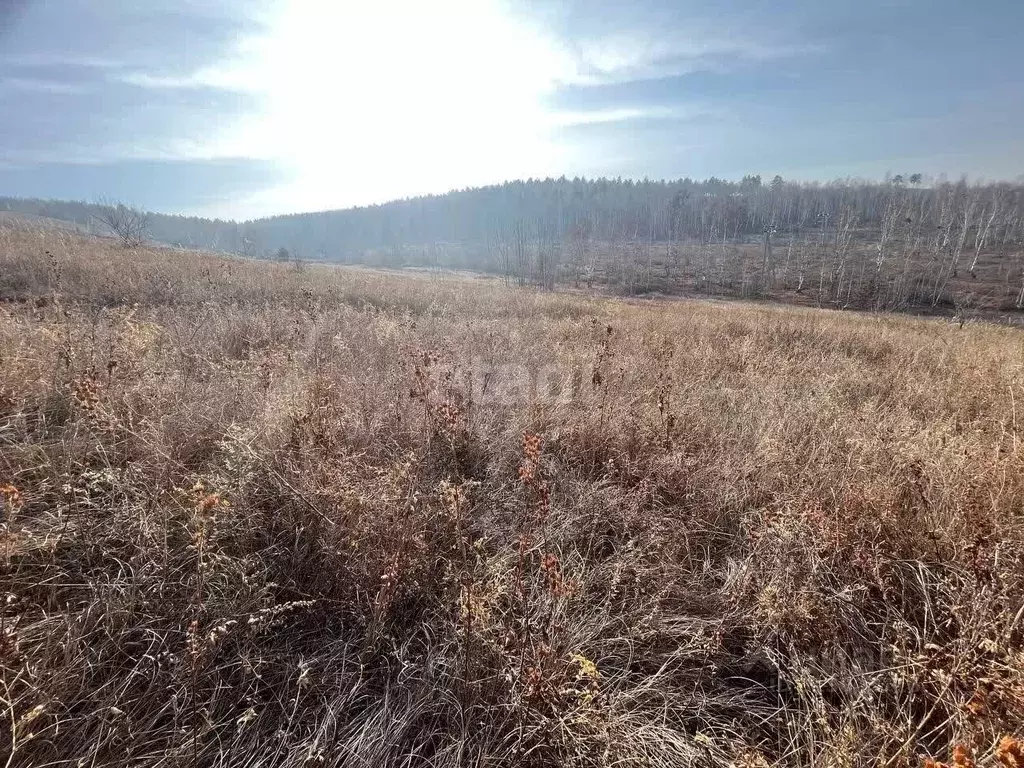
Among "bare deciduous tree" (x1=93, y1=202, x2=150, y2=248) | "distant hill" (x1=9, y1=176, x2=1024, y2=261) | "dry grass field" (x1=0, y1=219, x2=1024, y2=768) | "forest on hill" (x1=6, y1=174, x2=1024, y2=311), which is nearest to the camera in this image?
"dry grass field" (x1=0, y1=219, x2=1024, y2=768)

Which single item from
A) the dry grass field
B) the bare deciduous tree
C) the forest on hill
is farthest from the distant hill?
the dry grass field

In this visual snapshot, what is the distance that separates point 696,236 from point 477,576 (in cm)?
9946

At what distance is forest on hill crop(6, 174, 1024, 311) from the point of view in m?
50.2

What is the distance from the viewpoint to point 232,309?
6.31m

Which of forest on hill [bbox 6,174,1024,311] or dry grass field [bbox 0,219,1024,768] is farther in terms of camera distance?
forest on hill [bbox 6,174,1024,311]

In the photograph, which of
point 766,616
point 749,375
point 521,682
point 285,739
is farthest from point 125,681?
point 749,375

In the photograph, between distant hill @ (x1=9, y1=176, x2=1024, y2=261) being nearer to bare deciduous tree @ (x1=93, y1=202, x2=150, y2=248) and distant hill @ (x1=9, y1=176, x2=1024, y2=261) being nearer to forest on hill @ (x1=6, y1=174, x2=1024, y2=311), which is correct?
forest on hill @ (x1=6, y1=174, x2=1024, y2=311)

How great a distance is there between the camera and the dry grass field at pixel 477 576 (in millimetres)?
1320

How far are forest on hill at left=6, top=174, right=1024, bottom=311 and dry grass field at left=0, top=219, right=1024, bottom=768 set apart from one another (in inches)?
1037

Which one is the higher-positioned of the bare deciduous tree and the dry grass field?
the bare deciduous tree

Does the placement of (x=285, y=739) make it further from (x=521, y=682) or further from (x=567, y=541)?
(x=567, y=541)

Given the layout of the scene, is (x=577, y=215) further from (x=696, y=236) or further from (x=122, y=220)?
(x=122, y=220)

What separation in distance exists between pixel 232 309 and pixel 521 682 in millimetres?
6796

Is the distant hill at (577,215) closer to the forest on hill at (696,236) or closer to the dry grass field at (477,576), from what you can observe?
the forest on hill at (696,236)
